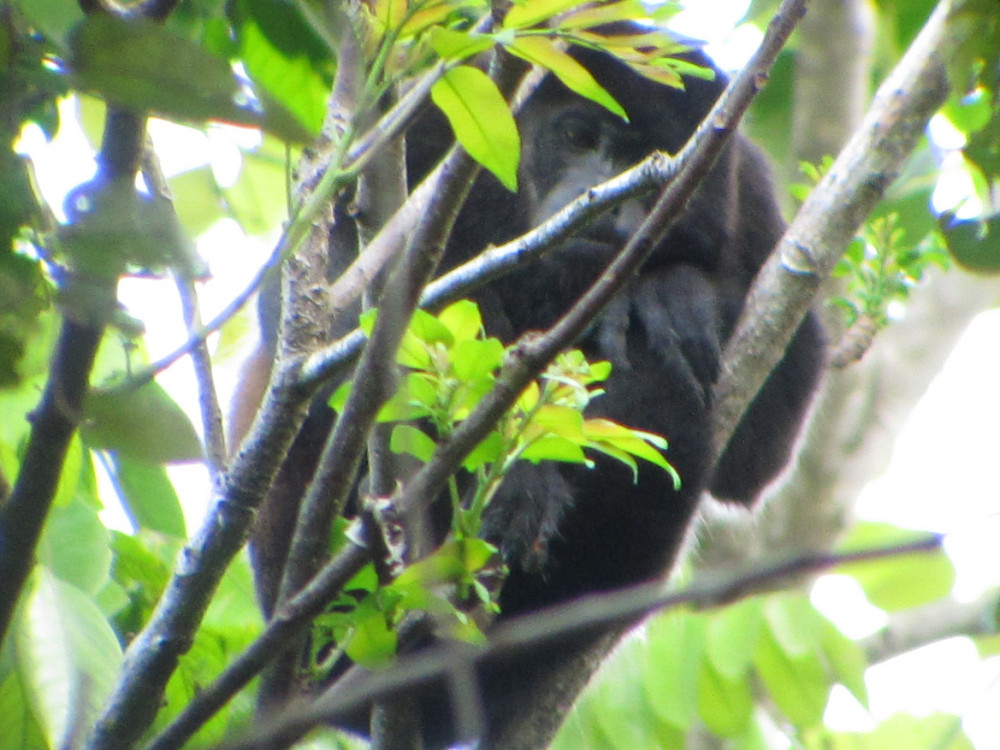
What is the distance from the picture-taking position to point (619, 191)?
0.86 m

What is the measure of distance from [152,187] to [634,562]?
984 millimetres

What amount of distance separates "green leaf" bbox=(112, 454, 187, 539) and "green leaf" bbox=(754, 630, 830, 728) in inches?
41.5

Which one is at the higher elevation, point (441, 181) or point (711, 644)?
point (441, 181)

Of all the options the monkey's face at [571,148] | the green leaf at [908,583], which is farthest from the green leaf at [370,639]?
the green leaf at [908,583]

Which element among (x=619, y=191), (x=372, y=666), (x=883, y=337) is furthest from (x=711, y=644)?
(x=883, y=337)

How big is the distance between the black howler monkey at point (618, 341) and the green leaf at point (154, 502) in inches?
19.8

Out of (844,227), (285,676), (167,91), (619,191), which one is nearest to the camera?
(167,91)

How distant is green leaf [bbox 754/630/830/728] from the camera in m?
1.96

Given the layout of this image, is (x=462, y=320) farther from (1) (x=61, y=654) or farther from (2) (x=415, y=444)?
(1) (x=61, y=654)

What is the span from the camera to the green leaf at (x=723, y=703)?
1.97 m

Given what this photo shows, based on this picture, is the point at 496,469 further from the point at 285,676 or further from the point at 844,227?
the point at 844,227

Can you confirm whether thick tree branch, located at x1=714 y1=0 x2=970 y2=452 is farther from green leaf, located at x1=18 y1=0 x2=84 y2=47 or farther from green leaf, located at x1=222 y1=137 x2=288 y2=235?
green leaf, located at x1=18 y1=0 x2=84 y2=47

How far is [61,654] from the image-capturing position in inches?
36.4

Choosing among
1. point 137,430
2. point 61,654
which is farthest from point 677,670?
point 137,430
